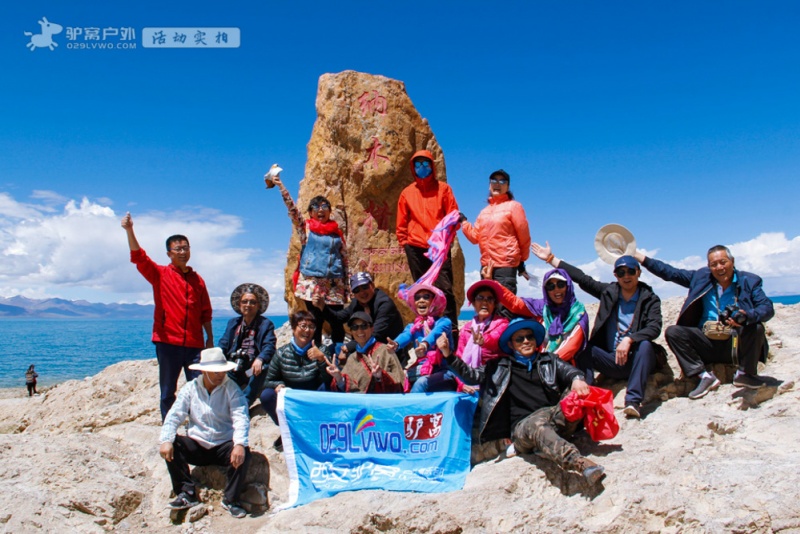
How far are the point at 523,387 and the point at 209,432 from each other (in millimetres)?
2697

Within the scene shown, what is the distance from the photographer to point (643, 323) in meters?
4.85

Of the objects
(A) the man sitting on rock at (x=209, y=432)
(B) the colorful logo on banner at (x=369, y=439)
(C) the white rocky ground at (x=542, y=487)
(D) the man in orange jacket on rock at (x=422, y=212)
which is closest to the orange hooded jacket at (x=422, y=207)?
(D) the man in orange jacket on rock at (x=422, y=212)

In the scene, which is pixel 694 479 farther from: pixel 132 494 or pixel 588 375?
pixel 132 494

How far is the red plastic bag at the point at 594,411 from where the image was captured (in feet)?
12.9

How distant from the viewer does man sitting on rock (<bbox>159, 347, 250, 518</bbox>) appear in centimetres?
446

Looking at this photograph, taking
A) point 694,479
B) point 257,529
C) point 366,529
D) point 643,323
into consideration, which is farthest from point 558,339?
point 257,529

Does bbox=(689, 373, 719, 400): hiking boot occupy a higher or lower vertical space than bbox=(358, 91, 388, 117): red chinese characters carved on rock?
lower

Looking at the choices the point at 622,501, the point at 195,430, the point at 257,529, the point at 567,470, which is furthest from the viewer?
the point at 195,430

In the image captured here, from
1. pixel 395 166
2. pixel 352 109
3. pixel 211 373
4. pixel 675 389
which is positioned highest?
pixel 352 109

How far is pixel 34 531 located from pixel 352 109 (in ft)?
22.6

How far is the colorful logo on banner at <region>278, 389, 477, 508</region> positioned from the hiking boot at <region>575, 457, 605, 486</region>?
110cm

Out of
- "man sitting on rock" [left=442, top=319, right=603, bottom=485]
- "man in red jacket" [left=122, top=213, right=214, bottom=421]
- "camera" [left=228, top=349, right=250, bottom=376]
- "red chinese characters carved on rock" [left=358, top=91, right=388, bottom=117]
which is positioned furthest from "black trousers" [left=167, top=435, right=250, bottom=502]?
"red chinese characters carved on rock" [left=358, top=91, right=388, bottom=117]

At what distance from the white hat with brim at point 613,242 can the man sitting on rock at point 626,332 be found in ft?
1.34

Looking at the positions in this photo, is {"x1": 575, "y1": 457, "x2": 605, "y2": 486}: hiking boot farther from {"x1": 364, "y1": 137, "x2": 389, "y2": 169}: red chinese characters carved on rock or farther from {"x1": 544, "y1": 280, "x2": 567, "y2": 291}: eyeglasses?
{"x1": 364, "y1": 137, "x2": 389, "y2": 169}: red chinese characters carved on rock
